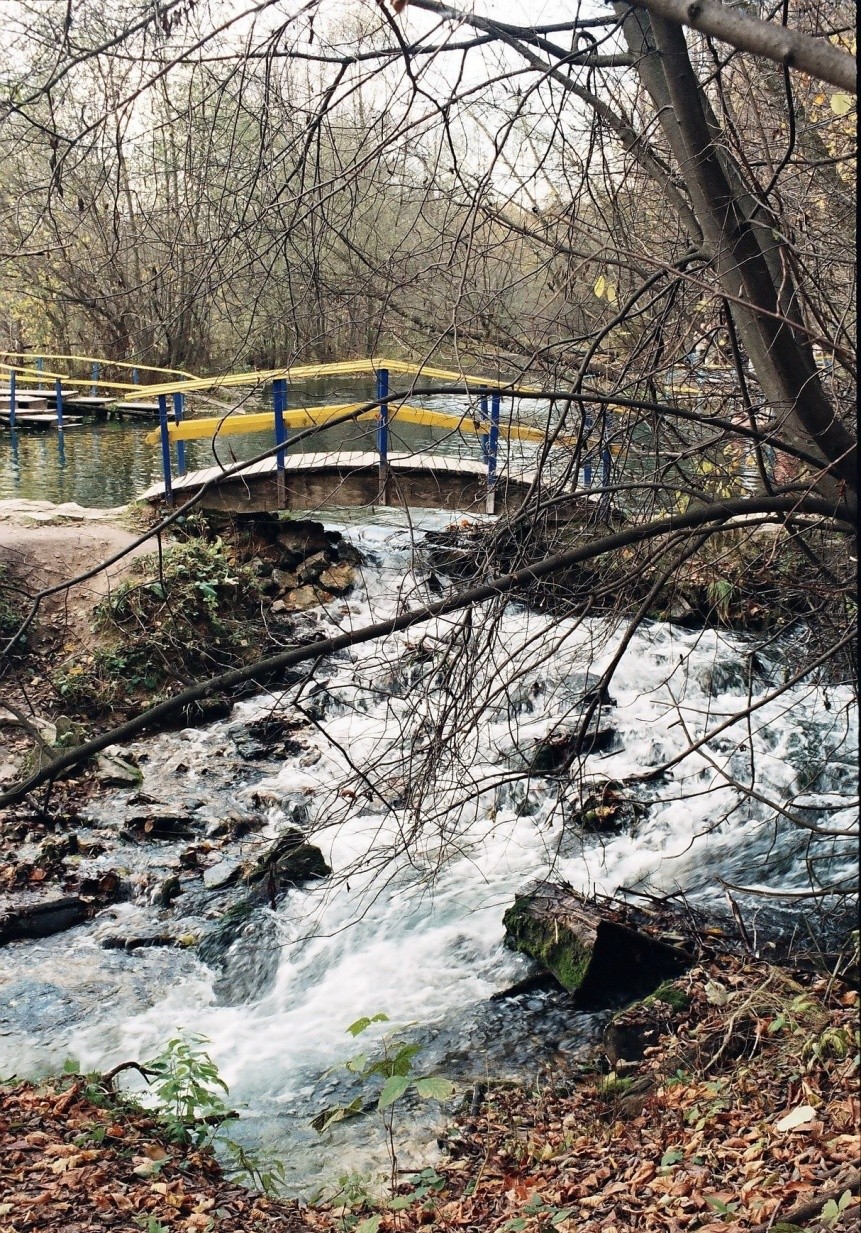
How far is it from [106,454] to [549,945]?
561 inches

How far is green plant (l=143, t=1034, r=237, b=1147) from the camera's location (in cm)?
540

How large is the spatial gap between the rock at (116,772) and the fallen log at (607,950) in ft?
12.9

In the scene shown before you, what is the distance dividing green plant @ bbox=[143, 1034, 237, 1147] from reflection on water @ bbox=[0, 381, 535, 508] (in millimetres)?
7916

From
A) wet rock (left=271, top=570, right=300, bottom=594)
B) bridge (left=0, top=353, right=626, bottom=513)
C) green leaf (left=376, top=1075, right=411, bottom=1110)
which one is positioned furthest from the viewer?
wet rock (left=271, top=570, right=300, bottom=594)

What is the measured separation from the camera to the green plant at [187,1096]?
5.40 metres

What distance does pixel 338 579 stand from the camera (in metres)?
12.4

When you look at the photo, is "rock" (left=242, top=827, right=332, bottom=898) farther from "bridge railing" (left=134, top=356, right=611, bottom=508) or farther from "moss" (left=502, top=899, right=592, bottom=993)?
"bridge railing" (left=134, top=356, right=611, bottom=508)

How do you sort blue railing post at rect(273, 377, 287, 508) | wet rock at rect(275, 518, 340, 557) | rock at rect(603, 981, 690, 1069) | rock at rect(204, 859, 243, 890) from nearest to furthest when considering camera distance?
rock at rect(603, 981, 690, 1069), rock at rect(204, 859, 243, 890), blue railing post at rect(273, 377, 287, 508), wet rock at rect(275, 518, 340, 557)

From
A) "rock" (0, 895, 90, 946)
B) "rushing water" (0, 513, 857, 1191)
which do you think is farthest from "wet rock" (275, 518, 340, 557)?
"rock" (0, 895, 90, 946)

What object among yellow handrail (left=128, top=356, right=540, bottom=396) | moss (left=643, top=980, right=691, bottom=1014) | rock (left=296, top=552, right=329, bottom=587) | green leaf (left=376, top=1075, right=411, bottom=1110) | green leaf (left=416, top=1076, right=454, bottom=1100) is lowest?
moss (left=643, top=980, right=691, bottom=1014)

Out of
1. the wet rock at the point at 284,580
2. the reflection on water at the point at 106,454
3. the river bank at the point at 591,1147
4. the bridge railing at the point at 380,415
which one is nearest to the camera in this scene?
the bridge railing at the point at 380,415

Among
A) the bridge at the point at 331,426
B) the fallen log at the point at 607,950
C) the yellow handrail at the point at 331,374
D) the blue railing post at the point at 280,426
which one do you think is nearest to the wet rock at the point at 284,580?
the bridge at the point at 331,426

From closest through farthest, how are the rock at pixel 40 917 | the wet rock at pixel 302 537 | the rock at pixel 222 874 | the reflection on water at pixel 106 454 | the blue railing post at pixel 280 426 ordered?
1. the rock at pixel 40 917
2. the rock at pixel 222 874
3. the blue railing post at pixel 280 426
4. the wet rock at pixel 302 537
5. the reflection on water at pixel 106 454

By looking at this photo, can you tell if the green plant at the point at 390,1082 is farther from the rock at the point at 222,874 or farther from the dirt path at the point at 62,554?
the dirt path at the point at 62,554
